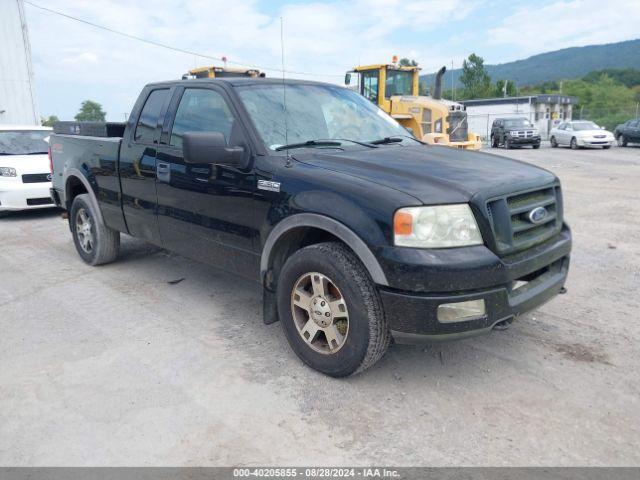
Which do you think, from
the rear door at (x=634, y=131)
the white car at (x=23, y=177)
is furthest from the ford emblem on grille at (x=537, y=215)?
the rear door at (x=634, y=131)

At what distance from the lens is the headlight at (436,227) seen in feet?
9.67

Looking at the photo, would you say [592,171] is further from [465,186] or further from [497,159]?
[465,186]

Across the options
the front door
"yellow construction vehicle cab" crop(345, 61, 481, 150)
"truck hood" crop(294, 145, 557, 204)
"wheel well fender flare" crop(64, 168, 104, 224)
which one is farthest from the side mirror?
"yellow construction vehicle cab" crop(345, 61, 481, 150)

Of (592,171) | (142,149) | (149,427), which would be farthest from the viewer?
(592,171)

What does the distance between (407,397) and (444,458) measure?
60 centimetres

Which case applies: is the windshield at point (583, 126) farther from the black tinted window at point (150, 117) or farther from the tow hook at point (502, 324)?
the tow hook at point (502, 324)

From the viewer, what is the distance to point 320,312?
338 cm

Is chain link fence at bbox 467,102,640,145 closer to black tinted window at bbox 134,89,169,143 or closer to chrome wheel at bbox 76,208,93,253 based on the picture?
chrome wheel at bbox 76,208,93,253

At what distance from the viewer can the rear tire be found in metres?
5.82

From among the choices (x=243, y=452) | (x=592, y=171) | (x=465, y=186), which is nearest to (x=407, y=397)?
(x=243, y=452)

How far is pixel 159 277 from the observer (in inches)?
222

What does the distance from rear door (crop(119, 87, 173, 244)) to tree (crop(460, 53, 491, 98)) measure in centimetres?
7003

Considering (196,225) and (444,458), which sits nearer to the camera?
(444,458)

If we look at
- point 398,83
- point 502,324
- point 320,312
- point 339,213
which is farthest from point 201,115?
point 398,83
